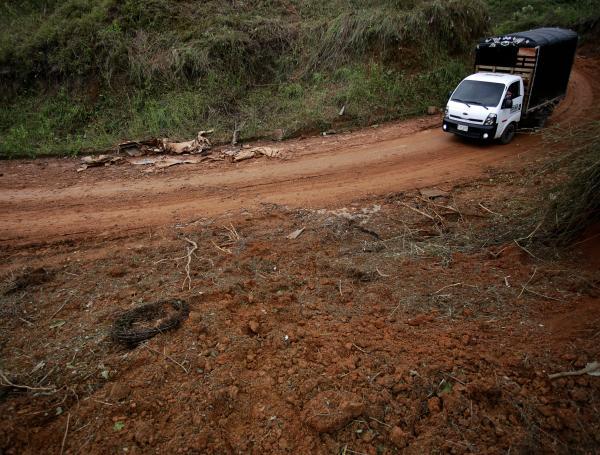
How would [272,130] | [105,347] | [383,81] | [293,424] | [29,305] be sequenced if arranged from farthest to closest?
[383,81], [272,130], [29,305], [105,347], [293,424]

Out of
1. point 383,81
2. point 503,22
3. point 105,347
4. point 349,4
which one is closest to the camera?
point 105,347

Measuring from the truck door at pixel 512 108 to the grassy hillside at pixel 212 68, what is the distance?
3818mm

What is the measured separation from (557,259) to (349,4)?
16271 millimetres

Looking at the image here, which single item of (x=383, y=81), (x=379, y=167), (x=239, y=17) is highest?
(x=239, y=17)

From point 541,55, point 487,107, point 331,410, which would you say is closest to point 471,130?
point 487,107

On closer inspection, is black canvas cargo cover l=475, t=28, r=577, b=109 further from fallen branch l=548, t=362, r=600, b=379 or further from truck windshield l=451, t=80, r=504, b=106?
fallen branch l=548, t=362, r=600, b=379

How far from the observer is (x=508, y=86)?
1104 centimetres

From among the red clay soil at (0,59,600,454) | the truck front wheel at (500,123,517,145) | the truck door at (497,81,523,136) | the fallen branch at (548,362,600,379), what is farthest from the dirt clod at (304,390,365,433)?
the truck front wheel at (500,123,517,145)

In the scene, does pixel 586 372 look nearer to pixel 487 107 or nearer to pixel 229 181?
pixel 229 181

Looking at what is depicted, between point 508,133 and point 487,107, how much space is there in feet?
4.27

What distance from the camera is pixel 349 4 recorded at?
18.1m

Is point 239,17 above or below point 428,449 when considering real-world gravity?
above

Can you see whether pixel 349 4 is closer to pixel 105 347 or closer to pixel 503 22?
pixel 503 22

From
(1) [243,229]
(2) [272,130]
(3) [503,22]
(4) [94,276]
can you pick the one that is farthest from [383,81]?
(3) [503,22]
